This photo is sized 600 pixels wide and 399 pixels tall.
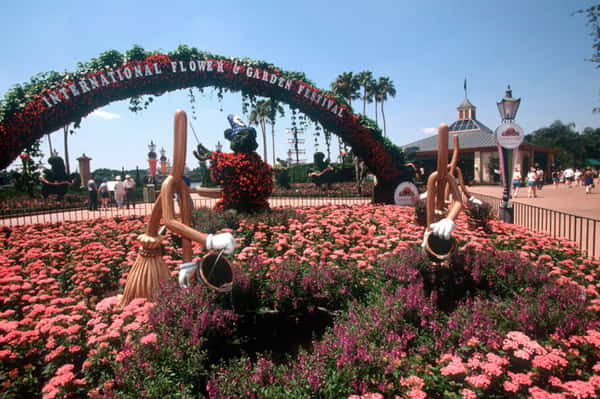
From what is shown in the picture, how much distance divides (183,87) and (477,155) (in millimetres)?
29644

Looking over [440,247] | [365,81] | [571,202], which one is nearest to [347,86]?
[365,81]

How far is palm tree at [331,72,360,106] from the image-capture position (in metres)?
37.7

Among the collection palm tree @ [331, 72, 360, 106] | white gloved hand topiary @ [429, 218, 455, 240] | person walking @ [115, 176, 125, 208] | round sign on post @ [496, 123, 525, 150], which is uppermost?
palm tree @ [331, 72, 360, 106]

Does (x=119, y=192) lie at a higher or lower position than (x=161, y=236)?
higher

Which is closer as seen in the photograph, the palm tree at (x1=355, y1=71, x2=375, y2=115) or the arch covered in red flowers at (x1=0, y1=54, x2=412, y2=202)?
the arch covered in red flowers at (x1=0, y1=54, x2=412, y2=202)

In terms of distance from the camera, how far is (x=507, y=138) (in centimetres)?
866

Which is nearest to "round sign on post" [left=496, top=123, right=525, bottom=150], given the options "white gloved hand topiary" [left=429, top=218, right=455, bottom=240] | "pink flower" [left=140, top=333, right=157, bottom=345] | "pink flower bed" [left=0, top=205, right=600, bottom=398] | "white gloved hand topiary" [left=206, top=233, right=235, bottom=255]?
"pink flower bed" [left=0, top=205, right=600, bottom=398]

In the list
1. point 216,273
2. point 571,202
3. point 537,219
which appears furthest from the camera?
point 571,202

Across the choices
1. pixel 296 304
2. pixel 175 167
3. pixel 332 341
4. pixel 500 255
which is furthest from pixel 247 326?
pixel 500 255

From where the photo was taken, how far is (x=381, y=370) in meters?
2.62

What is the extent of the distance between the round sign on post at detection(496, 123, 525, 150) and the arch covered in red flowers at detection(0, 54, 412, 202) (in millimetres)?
4446

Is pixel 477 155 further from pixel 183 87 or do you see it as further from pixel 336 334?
pixel 336 334

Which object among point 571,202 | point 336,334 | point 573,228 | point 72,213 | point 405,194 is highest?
point 405,194

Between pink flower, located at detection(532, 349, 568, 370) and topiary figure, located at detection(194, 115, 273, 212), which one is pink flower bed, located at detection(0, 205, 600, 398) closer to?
pink flower, located at detection(532, 349, 568, 370)
